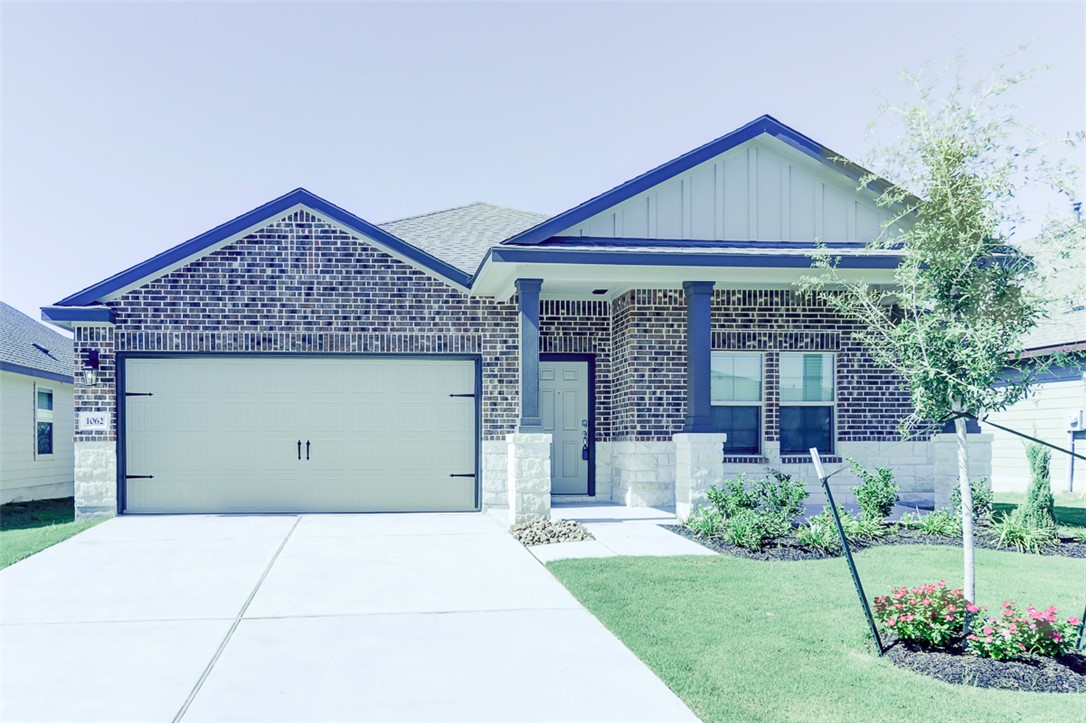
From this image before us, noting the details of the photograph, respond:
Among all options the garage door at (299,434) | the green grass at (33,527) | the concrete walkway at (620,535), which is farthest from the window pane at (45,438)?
the concrete walkway at (620,535)

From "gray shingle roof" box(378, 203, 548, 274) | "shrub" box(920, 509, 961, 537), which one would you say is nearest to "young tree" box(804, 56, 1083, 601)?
"shrub" box(920, 509, 961, 537)

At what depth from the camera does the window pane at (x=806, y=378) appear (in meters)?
13.3

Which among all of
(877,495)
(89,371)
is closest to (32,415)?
(89,371)

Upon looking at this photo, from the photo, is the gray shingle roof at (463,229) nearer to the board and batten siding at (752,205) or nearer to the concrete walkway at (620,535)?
the board and batten siding at (752,205)

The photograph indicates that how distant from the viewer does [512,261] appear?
10586 millimetres

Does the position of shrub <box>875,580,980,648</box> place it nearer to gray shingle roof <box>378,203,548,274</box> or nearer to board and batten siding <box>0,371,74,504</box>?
gray shingle roof <box>378,203,548,274</box>

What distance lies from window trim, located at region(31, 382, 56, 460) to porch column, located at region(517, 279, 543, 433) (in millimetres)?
10849

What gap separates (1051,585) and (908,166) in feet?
13.4

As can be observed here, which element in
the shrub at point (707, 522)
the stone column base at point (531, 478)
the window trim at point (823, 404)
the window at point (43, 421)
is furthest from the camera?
the window at point (43, 421)

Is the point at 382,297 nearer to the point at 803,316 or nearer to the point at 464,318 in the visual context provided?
the point at 464,318

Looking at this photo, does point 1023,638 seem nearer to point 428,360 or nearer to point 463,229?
point 428,360

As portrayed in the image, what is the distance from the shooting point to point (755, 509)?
1041 centimetres

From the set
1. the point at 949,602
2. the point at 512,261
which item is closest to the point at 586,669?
the point at 949,602

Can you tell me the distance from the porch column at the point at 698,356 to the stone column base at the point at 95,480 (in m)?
8.10
